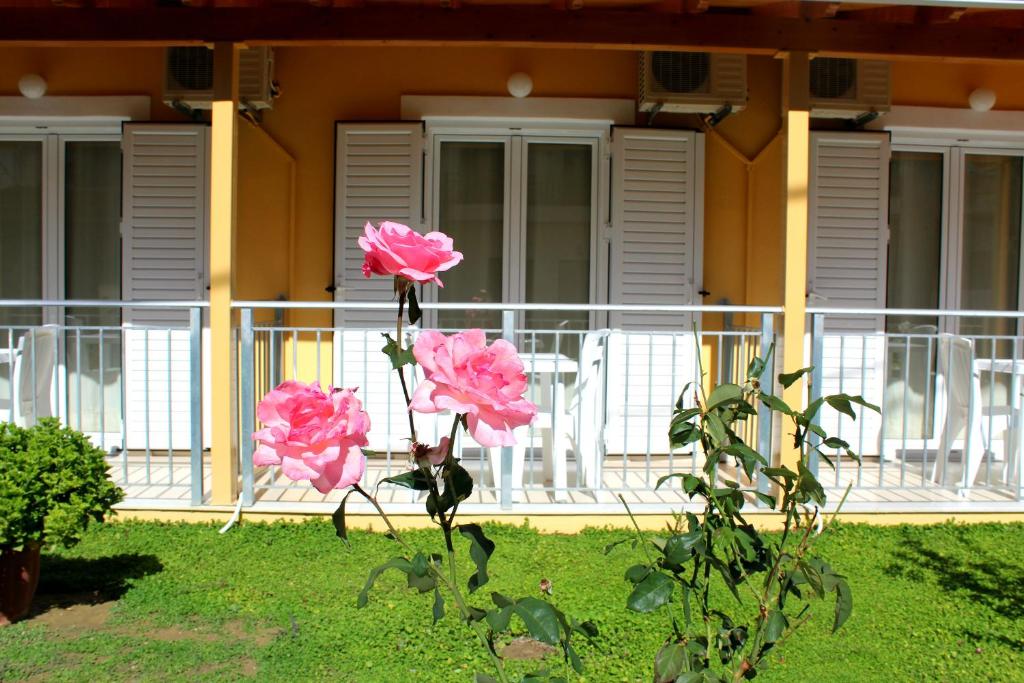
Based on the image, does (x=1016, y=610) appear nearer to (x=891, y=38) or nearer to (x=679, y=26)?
(x=891, y=38)

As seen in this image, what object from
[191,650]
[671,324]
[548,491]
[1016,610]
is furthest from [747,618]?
[671,324]

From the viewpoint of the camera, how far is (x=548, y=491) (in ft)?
16.9

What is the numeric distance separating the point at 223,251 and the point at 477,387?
4.03 metres

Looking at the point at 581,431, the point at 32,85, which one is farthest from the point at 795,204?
the point at 32,85

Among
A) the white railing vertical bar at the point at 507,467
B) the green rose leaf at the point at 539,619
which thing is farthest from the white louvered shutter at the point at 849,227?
the green rose leaf at the point at 539,619

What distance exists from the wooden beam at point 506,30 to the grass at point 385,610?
106 inches

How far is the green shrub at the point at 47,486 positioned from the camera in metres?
3.37

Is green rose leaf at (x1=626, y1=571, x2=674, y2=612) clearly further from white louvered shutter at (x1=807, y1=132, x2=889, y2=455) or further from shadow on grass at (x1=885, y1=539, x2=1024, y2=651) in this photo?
white louvered shutter at (x1=807, y1=132, x2=889, y2=455)

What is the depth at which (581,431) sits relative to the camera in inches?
202

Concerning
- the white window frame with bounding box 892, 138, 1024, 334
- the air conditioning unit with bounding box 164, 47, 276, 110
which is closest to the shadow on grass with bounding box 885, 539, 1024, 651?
the white window frame with bounding box 892, 138, 1024, 334

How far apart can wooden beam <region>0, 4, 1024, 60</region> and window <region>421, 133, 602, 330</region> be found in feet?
5.27

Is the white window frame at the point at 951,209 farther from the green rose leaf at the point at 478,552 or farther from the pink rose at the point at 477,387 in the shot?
the pink rose at the point at 477,387

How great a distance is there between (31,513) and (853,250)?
216 inches

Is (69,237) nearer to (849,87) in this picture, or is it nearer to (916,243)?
(849,87)
